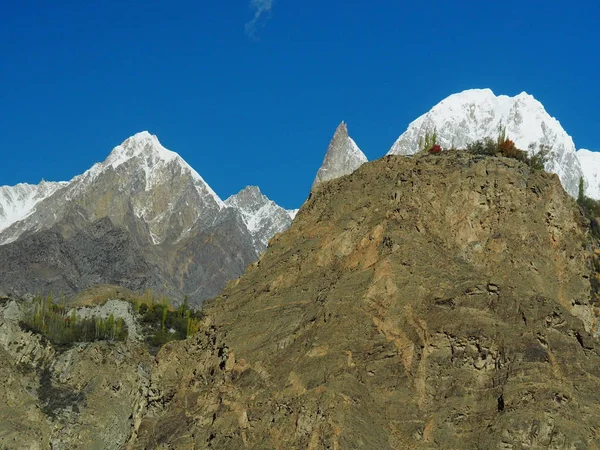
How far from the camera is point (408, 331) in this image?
6512 centimetres

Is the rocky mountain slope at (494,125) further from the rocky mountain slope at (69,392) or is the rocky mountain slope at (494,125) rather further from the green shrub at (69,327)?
the rocky mountain slope at (69,392)

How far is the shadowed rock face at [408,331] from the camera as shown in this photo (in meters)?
59.7

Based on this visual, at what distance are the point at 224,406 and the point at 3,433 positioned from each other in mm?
24227

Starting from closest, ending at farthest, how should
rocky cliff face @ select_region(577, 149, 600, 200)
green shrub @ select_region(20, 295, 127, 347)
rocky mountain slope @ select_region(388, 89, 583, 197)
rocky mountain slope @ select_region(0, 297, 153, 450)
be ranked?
rocky mountain slope @ select_region(0, 297, 153, 450) < green shrub @ select_region(20, 295, 127, 347) < rocky mountain slope @ select_region(388, 89, 583, 197) < rocky cliff face @ select_region(577, 149, 600, 200)

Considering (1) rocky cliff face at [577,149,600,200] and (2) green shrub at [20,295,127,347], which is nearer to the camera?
(2) green shrub at [20,295,127,347]

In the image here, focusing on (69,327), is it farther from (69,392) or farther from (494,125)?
(494,125)

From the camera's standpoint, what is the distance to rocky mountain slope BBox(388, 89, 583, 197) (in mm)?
174125

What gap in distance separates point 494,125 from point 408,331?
11605cm

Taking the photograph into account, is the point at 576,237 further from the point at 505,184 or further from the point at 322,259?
the point at 322,259

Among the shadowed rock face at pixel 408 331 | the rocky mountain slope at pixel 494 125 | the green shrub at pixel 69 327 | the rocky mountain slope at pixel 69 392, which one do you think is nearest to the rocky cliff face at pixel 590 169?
the rocky mountain slope at pixel 494 125

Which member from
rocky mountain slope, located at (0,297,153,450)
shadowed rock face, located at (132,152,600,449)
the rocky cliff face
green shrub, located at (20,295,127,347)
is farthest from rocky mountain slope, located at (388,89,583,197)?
shadowed rock face, located at (132,152,600,449)

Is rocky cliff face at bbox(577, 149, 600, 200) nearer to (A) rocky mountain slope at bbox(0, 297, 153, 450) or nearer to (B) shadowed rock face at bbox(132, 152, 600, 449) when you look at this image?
(A) rocky mountain slope at bbox(0, 297, 153, 450)

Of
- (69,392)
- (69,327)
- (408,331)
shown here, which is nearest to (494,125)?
(69,327)

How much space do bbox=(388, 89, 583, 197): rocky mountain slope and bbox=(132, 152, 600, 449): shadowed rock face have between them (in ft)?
311
